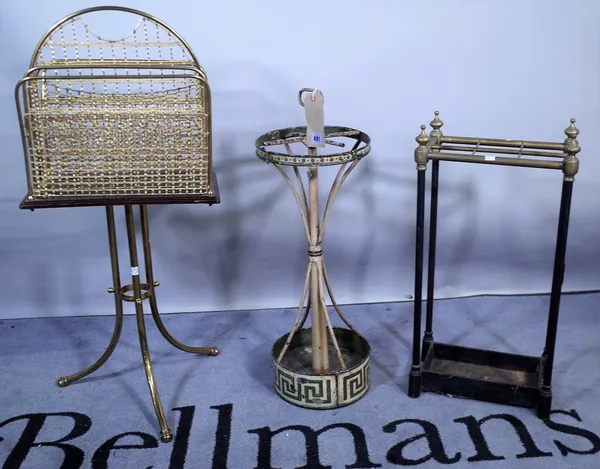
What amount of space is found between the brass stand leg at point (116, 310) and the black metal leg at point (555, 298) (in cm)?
140

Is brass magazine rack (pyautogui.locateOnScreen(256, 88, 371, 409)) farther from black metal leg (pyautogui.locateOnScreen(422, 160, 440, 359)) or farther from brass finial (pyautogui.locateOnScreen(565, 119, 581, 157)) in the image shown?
brass finial (pyautogui.locateOnScreen(565, 119, 581, 157))

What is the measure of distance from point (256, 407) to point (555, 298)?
1.02 m

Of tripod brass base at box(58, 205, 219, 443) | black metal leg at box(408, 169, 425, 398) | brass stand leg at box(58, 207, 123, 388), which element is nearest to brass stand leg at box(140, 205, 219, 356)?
tripod brass base at box(58, 205, 219, 443)

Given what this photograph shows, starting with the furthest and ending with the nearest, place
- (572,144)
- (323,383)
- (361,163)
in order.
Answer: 1. (361,163)
2. (323,383)
3. (572,144)

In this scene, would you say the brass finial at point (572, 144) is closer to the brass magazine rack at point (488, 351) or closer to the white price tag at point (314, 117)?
the brass magazine rack at point (488, 351)

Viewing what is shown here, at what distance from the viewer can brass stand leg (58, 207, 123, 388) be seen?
257cm

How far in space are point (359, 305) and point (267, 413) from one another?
904mm

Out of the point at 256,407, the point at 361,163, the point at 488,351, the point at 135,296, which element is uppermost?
the point at 361,163

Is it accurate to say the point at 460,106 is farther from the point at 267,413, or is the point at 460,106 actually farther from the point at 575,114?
the point at 267,413

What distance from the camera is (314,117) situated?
2275 millimetres

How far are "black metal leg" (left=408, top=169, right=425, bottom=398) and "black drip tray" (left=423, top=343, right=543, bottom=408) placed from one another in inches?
1.8

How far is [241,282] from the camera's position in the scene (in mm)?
3254

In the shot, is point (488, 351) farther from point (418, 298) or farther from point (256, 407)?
point (256, 407)

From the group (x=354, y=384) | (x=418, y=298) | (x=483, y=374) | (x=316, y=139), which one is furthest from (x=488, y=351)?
(x=316, y=139)
